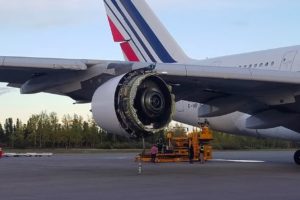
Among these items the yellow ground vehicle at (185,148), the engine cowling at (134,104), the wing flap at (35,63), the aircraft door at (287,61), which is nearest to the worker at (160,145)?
the yellow ground vehicle at (185,148)

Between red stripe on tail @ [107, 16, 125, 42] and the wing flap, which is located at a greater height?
red stripe on tail @ [107, 16, 125, 42]

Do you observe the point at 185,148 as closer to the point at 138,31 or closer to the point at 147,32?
the point at 147,32

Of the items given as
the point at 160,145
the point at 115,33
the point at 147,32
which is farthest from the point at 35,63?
the point at 160,145

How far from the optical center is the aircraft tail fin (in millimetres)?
25891

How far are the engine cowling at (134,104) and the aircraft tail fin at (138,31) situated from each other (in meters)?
10.9

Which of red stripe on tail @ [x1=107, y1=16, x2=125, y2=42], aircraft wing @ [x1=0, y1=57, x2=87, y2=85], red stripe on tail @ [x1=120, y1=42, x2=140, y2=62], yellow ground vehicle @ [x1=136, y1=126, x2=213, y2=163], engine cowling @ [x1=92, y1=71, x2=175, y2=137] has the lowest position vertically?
yellow ground vehicle @ [x1=136, y1=126, x2=213, y2=163]

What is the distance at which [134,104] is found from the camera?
1471cm

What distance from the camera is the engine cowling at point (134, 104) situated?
14.5 m

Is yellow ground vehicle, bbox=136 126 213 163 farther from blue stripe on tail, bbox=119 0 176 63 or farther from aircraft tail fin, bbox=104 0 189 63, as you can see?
aircraft tail fin, bbox=104 0 189 63

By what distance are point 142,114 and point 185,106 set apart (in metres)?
9.36

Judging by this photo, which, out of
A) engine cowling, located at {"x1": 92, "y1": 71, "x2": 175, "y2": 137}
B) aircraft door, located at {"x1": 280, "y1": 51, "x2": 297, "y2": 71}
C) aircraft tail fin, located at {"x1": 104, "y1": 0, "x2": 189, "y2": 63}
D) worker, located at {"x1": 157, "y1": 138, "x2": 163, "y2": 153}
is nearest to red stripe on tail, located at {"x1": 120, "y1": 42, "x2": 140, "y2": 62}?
aircraft tail fin, located at {"x1": 104, "y1": 0, "x2": 189, "y2": 63}

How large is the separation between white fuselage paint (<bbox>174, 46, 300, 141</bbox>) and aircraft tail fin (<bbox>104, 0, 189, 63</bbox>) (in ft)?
7.28

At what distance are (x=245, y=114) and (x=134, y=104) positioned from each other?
8113 millimetres

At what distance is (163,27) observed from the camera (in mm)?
26938
